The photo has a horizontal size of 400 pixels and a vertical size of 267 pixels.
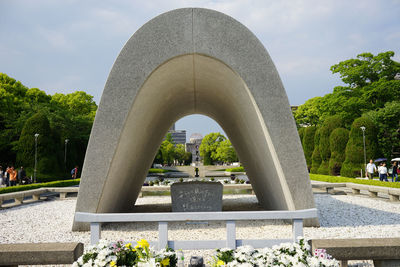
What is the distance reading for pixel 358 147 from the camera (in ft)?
74.6

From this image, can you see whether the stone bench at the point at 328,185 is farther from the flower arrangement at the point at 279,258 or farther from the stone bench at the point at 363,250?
the flower arrangement at the point at 279,258

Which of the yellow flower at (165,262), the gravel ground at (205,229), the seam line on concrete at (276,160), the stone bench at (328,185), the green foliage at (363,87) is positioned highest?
the green foliage at (363,87)

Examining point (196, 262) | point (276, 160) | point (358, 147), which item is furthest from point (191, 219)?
point (358, 147)

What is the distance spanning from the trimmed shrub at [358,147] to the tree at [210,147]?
42498 mm

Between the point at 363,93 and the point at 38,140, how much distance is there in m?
31.5

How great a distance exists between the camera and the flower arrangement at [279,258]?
109 inches

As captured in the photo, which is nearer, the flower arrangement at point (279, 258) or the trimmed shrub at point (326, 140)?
the flower arrangement at point (279, 258)

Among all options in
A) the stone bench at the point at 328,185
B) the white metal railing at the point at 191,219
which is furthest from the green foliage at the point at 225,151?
the white metal railing at the point at 191,219

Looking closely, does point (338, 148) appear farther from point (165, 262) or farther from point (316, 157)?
point (165, 262)

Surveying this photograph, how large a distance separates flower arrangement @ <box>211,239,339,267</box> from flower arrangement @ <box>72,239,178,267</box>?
0.55 meters

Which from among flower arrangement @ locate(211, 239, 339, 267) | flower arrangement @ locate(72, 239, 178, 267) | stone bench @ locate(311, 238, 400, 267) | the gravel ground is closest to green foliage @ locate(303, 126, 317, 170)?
the gravel ground

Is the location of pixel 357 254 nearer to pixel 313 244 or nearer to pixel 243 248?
pixel 313 244

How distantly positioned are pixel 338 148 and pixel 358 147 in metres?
2.26

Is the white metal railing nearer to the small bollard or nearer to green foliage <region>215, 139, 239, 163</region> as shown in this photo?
Result: the small bollard
